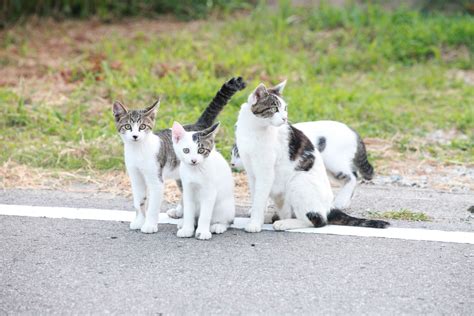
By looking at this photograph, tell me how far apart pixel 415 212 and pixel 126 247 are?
220 centimetres

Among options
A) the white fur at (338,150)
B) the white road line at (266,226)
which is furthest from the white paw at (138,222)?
the white fur at (338,150)

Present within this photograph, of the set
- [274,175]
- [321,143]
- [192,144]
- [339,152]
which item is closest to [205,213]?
[192,144]

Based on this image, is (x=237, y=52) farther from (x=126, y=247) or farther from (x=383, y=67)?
(x=126, y=247)

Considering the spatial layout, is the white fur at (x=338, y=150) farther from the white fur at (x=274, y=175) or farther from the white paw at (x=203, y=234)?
the white paw at (x=203, y=234)

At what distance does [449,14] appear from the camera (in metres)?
11.5

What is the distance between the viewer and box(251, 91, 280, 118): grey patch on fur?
5.64 metres

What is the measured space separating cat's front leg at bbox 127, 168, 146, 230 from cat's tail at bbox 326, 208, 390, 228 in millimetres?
1302

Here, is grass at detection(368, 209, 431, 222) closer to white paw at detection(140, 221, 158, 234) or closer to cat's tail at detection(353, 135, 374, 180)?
cat's tail at detection(353, 135, 374, 180)

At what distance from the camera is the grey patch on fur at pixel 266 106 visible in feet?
18.5

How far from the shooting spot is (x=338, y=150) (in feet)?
21.2

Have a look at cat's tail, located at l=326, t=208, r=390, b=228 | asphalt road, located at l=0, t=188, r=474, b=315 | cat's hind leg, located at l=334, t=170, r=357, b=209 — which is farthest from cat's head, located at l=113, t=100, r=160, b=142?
cat's hind leg, located at l=334, t=170, r=357, b=209

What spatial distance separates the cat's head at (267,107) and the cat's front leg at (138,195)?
908mm

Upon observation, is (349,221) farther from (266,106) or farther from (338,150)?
(266,106)

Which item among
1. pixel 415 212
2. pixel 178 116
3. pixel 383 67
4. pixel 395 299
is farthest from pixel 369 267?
pixel 383 67
